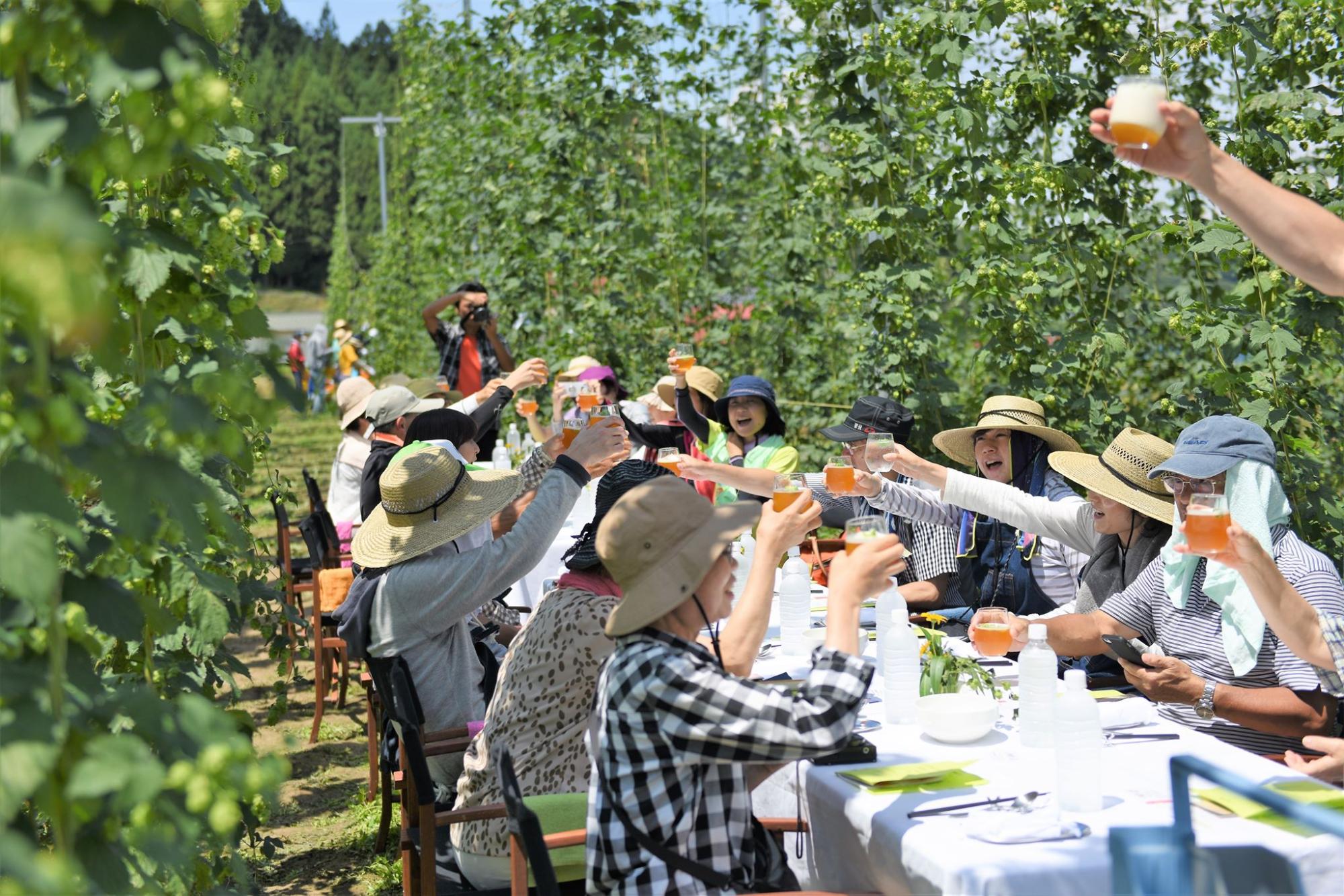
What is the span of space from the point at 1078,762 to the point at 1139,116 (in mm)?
1239

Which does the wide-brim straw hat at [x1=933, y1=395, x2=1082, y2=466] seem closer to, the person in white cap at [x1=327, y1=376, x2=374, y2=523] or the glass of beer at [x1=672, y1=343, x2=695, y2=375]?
the glass of beer at [x1=672, y1=343, x2=695, y2=375]

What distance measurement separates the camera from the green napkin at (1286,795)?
2154 millimetres

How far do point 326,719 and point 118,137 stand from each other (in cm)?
498

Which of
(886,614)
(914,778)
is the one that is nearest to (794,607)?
(886,614)

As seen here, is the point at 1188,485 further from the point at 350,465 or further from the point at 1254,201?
the point at 350,465

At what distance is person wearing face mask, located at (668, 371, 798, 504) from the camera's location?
5.66 metres

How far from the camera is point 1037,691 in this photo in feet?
8.71

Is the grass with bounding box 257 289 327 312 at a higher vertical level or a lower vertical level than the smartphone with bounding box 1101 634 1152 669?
higher

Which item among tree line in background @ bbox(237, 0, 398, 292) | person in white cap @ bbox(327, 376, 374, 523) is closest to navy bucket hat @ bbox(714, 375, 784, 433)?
person in white cap @ bbox(327, 376, 374, 523)

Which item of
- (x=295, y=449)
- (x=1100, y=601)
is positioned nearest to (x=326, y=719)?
(x=1100, y=601)

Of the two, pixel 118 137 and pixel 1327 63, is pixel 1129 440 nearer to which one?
pixel 1327 63

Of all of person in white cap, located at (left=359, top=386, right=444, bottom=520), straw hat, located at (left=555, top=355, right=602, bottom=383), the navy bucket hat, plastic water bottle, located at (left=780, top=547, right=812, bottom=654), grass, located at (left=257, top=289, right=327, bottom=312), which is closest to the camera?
plastic water bottle, located at (left=780, top=547, right=812, bottom=654)

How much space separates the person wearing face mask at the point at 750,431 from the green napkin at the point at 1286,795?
326 centimetres

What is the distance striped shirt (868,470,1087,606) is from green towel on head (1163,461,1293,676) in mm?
986
